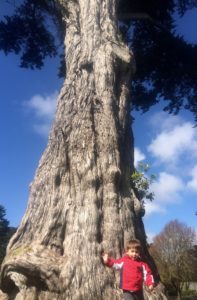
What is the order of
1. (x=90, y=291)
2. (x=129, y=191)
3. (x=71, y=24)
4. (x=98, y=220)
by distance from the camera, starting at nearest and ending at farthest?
(x=90, y=291)
(x=98, y=220)
(x=129, y=191)
(x=71, y=24)

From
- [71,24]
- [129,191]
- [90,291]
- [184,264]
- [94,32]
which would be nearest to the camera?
[90,291]

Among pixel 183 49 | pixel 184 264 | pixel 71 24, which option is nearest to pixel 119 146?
pixel 71 24

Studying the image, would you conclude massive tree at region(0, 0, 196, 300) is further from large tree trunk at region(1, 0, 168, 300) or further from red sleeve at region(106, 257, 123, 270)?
red sleeve at region(106, 257, 123, 270)

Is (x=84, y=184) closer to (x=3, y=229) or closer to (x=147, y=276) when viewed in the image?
(x=147, y=276)

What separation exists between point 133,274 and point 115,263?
14.7 inches

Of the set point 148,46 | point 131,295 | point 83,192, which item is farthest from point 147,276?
point 148,46

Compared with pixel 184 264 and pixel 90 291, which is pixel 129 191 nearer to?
pixel 90 291

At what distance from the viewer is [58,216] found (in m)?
7.02

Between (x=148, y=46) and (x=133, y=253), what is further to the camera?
(x=148, y=46)

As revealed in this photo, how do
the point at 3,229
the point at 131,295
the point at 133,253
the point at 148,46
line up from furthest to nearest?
the point at 3,229
the point at 148,46
the point at 133,253
the point at 131,295

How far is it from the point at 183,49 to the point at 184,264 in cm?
1219

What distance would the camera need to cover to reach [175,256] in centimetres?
2388

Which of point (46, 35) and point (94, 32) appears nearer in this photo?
point (94, 32)

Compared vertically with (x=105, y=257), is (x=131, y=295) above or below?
below
